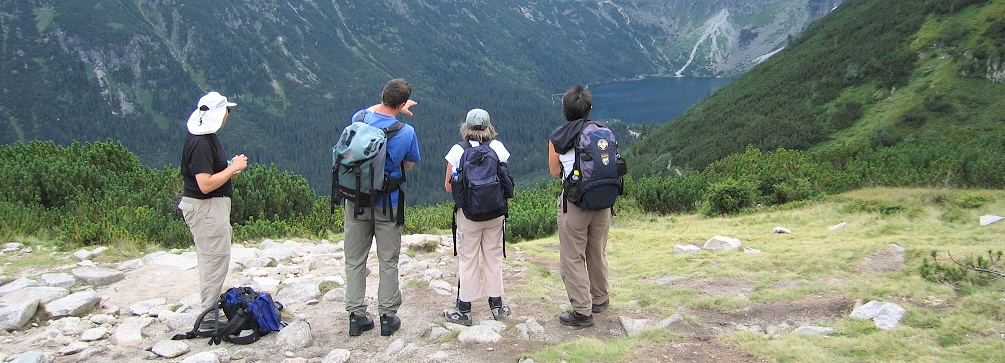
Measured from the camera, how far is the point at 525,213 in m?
14.3

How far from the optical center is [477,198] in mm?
5816

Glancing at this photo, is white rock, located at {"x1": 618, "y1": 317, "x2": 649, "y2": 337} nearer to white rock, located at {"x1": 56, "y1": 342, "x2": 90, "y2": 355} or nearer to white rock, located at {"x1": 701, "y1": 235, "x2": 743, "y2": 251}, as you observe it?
white rock, located at {"x1": 701, "y1": 235, "x2": 743, "y2": 251}

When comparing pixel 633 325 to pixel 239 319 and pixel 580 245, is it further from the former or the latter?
pixel 239 319

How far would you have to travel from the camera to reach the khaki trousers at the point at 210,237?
575 centimetres

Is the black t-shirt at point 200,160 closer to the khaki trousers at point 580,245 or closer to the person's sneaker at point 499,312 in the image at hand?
the person's sneaker at point 499,312

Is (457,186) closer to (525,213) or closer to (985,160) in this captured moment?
(525,213)

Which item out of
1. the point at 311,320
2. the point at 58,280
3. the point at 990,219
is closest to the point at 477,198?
the point at 311,320

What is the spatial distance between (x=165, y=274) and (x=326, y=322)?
304cm

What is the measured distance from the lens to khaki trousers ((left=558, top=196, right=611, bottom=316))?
6172 millimetres

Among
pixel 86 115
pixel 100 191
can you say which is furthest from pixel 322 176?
pixel 100 191

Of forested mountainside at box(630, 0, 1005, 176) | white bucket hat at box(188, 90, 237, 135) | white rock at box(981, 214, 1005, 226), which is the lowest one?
white rock at box(981, 214, 1005, 226)

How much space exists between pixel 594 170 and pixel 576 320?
5.23 ft

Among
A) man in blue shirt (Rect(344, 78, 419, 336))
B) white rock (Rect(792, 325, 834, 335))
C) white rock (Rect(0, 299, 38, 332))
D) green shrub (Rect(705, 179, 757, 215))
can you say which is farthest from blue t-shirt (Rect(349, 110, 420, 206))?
green shrub (Rect(705, 179, 757, 215))

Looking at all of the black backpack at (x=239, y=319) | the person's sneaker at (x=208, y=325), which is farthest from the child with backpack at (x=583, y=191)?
the person's sneaker at (x=208, y=325)
